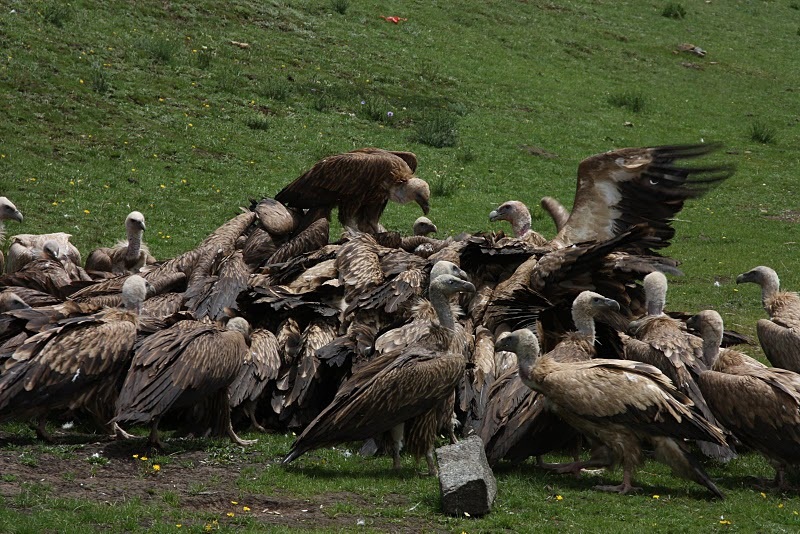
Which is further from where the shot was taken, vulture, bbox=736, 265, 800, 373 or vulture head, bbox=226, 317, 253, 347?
vulture, bbox=736, 265, 800, 373

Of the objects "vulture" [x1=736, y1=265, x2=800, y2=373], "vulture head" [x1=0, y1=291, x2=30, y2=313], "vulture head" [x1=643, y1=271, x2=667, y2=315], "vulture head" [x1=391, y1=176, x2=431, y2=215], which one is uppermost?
"vulture head" [x1=391, y1=176, x2=431, y2=215]

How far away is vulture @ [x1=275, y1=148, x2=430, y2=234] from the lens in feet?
42.2

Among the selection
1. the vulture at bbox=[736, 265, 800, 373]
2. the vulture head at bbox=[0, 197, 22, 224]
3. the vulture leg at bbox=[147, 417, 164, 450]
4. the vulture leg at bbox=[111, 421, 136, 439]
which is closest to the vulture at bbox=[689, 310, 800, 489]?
the vulture at bbox=[736, 265, 800, 373]

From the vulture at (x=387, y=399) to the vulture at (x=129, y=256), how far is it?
571 cm

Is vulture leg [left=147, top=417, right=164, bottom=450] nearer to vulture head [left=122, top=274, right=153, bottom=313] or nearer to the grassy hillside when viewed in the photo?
vulture head [left=122, top=274, right=153, bottom=313]

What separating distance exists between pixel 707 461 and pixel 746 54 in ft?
84.1

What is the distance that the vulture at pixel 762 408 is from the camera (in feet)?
26.5

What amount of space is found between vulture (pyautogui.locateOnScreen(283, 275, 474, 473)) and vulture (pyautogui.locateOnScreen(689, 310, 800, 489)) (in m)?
2.07

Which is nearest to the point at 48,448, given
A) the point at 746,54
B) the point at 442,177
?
the point at 442,177

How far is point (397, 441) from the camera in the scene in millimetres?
8367

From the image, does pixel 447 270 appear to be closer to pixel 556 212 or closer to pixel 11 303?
pixel 11 303

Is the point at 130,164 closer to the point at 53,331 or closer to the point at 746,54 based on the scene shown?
the point at 53,331

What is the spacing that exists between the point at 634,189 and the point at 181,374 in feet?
20.4

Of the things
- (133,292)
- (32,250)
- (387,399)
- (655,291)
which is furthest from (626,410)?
(32,250)
